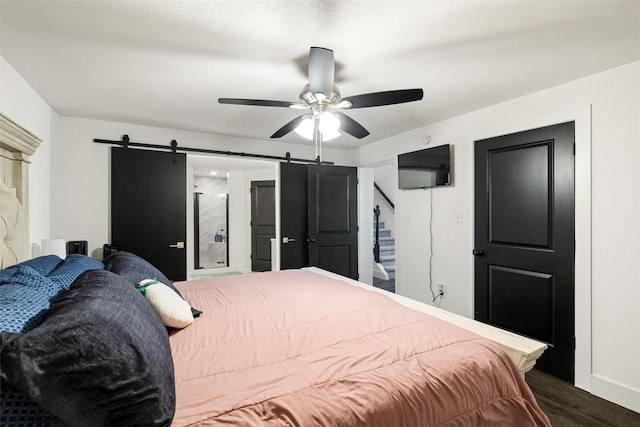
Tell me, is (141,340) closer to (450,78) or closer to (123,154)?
(450,78)

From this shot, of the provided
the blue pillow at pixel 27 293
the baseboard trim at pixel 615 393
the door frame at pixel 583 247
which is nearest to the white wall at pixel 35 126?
the blue pillow at pixel 27 293

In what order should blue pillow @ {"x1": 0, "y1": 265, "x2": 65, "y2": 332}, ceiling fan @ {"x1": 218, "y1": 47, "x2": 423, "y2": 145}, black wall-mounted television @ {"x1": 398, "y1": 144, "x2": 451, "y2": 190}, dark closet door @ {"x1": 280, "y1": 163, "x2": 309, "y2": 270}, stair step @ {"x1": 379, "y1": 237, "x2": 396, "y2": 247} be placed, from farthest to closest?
stair step @ {"x1": 379, "y1": 237, "x2": 396, "y2": 247}, dark closet door @ {"x1": 280, "y1": 163, "x2": 309, "y2": 270}, black wall-mounted television @ {"x1": 398, "y1": 144, "x2": 451, "y2": 190}, ceiling fan @ {"x1": 218, "y1": 47, "x2": 423, "y2": 145}, blue pillow @ {"x1": 0, "y1": 265, "x2": 65, "y2": 332}

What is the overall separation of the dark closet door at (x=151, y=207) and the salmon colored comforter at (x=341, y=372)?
2.12m

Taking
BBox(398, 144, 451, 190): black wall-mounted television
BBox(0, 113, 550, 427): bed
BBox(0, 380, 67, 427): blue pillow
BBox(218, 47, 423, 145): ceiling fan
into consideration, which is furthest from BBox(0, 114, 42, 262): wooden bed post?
BBox(398, 144, 451, 190): black wall-mounted television

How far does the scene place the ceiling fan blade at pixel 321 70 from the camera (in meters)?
1.68

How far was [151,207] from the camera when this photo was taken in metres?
3.40

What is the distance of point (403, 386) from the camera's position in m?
1.03

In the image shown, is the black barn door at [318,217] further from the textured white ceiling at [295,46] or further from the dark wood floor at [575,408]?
the dark wood floor at [575,408]

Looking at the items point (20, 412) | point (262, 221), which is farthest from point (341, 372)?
point (262, 221)

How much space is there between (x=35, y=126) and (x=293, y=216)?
9.09 ft

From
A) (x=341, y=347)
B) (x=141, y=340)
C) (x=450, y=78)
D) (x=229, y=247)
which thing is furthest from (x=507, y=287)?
(x=229, y=247)

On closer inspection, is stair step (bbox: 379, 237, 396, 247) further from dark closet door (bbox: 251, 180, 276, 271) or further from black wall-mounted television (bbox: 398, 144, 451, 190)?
black wall-mounted television (bbox: 398, 144, 451, 190)

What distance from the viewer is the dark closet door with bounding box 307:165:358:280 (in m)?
4.27

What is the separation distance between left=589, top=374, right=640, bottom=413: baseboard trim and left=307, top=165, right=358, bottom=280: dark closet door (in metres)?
2.82
